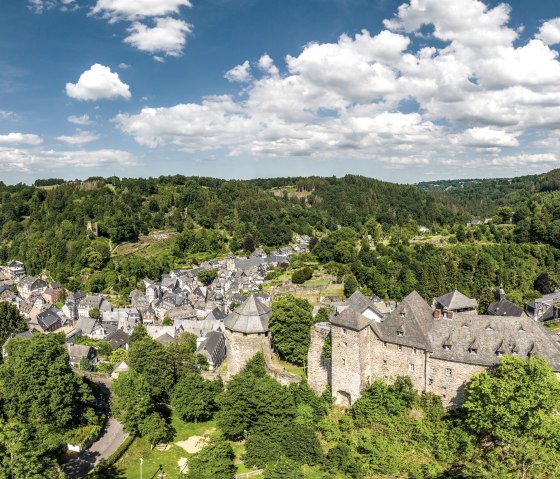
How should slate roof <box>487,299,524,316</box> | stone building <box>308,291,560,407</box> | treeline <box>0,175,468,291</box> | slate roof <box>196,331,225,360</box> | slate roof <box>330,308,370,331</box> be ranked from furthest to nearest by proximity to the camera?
treeline <box>0,175,468,291</box> → slate roof <box>487,299,524,316</box> → slate roof <box>196,331,225,360</box> → slate roof <box>330,308,370,331</box> → stone building <box>308,291,560,407</box>

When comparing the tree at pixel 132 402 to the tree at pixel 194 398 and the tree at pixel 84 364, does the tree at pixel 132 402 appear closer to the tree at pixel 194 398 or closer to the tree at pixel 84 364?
the tree at pixel 194 398

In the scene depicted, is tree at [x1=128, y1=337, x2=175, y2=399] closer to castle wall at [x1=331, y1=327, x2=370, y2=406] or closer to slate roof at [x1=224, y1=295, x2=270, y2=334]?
slate roof at [x1=224, y1=295, x2=270, y2=334]

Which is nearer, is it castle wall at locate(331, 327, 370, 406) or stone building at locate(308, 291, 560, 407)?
stone building at locate(308, 291, 560, 407)

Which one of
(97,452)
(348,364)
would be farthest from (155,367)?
(348,364)

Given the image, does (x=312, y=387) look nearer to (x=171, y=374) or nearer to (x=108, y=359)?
(x=171, y=374)

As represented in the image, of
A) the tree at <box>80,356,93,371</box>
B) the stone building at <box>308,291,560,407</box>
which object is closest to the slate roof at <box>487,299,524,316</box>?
the stone building at <box>308,291,560,407</box>

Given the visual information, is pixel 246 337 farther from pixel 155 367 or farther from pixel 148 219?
pixel 148 219

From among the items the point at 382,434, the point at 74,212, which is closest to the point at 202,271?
the point at 74,212
